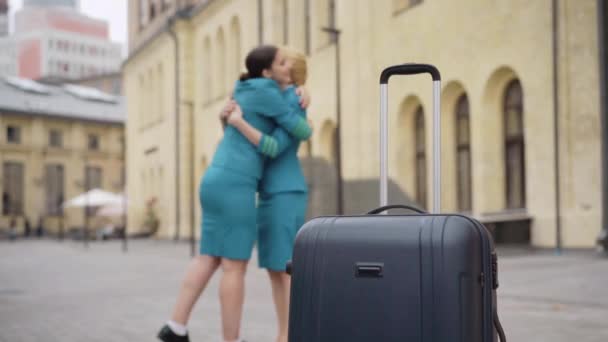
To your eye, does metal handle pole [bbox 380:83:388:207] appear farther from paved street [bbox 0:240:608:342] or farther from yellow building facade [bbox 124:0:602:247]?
yellow building facade [bbox 124:0:602:247]

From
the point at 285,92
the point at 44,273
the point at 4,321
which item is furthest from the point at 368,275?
the point at 44,273

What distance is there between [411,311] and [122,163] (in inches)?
2703

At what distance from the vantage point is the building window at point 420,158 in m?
20.2

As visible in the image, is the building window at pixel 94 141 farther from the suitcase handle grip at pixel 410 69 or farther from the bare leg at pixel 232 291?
the suitcase handle grip at pixel 410 69

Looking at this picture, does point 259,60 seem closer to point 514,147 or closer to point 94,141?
point 514,147

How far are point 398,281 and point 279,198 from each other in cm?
164

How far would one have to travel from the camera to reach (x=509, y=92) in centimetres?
1753

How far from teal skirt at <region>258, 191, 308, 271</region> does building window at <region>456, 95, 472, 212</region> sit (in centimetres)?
1509

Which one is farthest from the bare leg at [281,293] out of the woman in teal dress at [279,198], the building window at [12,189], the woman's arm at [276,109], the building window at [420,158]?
the building window at [12,189]

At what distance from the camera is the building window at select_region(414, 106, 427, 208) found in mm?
20188

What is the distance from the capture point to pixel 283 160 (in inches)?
165

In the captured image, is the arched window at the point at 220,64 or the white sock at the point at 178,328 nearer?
the white sock at the point at 178,328

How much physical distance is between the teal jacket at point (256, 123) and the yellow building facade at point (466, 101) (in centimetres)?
1170

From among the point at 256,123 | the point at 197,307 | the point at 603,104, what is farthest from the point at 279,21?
the point at 256,123
